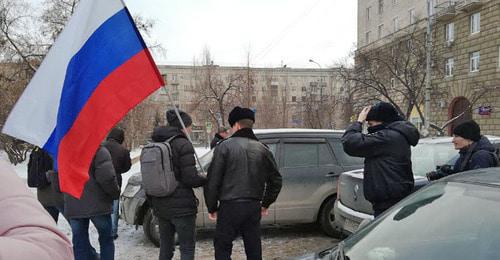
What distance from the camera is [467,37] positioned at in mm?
37219

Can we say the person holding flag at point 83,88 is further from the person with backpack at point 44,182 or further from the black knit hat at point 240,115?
the person with backpack at point 44,182

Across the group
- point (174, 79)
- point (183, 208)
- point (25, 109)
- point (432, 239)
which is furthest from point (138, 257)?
point (174, 79)

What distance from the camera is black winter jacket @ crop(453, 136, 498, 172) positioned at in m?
4.76

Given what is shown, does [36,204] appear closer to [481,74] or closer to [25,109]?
[25,109]

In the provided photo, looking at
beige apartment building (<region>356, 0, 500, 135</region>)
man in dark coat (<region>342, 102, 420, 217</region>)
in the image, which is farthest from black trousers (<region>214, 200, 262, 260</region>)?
beige apartment building (<region>356, 0, 500, 135</region>)

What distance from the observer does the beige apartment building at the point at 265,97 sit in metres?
39.1

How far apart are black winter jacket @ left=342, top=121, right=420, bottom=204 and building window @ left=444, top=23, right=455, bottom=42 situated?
3868cm

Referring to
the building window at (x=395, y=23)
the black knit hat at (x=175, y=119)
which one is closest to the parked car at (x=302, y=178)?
the black knit hat at (x=175, y=119)

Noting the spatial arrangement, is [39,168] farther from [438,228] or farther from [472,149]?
[472,149]

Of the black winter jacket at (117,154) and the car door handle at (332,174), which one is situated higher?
the black winter jacket at (117,154)

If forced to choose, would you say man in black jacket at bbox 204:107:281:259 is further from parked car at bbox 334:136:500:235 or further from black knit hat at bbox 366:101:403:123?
parked car at bbox 334:136:500:235

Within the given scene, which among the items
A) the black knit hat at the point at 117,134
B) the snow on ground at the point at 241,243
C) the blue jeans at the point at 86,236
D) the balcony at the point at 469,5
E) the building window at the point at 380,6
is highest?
the building window at the point at 380,6

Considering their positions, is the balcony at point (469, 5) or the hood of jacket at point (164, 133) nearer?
the hood of jacket at point (164, 133)

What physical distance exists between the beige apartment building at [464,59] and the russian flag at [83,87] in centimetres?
3045
